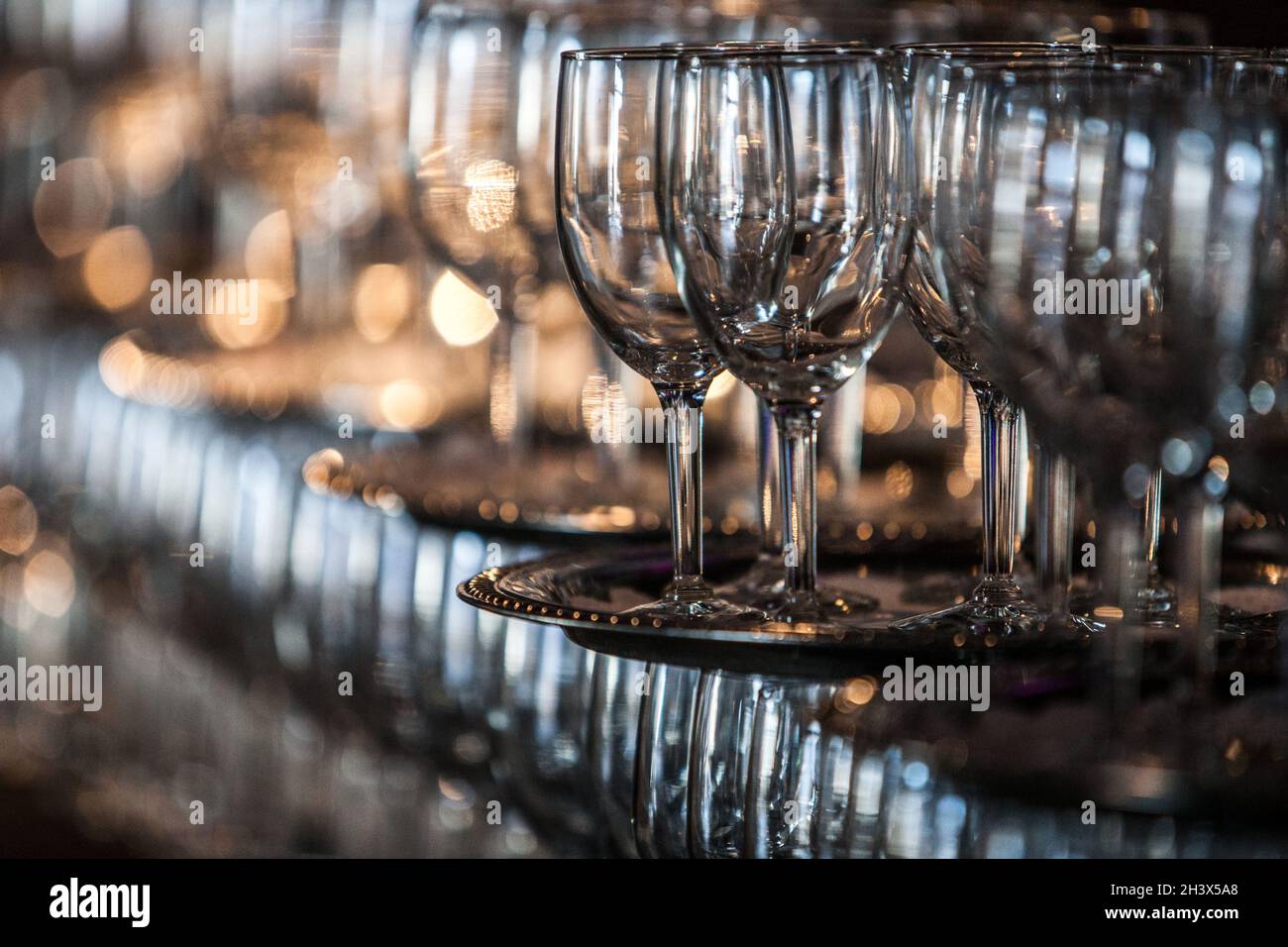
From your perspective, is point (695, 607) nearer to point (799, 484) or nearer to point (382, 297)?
point (799, 484)

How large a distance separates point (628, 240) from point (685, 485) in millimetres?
74

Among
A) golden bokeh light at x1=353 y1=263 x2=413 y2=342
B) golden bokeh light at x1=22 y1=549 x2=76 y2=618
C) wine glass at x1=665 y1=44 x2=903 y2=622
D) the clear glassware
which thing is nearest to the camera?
the clear glassware

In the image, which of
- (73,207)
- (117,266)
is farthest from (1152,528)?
(73,207)

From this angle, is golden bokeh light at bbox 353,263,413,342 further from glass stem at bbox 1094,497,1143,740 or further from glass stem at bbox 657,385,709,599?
glass stem at bbox 1094,497,1143,740

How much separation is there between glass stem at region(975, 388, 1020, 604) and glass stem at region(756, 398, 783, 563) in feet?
0.25

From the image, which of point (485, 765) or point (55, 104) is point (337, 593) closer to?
point (485, 765)

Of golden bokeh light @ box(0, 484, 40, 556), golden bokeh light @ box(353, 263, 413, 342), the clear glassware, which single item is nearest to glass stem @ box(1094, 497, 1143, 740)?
the clear glassware

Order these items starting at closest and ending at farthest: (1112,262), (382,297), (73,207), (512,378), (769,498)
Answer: (1112,262) < (769,498) < (512,378) < (382,297) < (73,207)

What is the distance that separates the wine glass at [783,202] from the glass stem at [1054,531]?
6 centimetres

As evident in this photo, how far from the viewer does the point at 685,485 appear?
1.72 feet

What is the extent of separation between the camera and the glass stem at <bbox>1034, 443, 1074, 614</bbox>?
461mm

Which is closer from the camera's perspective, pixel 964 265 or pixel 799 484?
pixel 964 265

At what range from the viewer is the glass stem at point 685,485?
0.51 metres

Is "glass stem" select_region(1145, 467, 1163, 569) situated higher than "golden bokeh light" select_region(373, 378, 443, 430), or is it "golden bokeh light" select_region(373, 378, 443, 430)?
"glass stem" select_region(1145, 467, 1163, 569)
